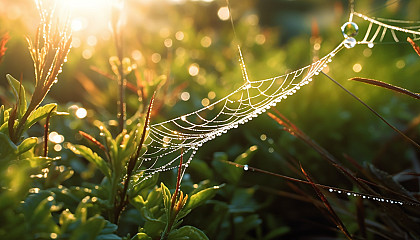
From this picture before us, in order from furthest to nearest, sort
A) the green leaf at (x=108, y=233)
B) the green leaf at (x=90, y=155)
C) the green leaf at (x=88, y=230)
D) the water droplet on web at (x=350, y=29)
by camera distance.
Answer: the water droplet on web at (x=350, y=29) → the green leaf at (x=90, y=155) → the green leaf at (x=108, y=233) → the green leaf at (x=88, y=230)

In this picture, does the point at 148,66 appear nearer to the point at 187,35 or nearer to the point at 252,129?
the point at 187,35

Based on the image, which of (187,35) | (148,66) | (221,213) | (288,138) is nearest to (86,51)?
(148,66)

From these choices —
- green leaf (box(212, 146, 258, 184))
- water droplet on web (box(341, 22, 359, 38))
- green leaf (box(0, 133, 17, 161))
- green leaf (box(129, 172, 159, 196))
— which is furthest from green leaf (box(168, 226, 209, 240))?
water droplet on web (box(341, 22, 359, 38))

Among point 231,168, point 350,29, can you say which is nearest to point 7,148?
point 231,168

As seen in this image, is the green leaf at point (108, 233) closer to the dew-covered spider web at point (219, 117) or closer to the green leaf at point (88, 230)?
the green leaf at point (88, 230)

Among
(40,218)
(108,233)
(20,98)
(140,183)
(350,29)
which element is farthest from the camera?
(350,29)

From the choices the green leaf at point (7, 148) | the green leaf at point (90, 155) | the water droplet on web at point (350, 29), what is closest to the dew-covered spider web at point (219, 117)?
the water droplet on web at point (350, 29)

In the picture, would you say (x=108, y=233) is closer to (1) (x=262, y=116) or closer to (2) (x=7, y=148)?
(2) (x=7, y=148)
